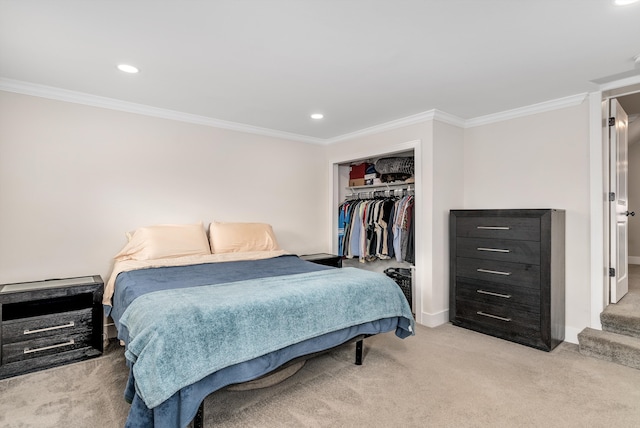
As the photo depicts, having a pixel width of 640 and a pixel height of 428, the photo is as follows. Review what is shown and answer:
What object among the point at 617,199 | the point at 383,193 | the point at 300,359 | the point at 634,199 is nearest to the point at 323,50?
the point at 300,359

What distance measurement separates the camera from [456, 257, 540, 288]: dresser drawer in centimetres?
303

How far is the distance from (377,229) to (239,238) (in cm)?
174

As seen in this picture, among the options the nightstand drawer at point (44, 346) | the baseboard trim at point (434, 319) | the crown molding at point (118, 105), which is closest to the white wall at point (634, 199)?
the baseboard trim at point (434, 319)

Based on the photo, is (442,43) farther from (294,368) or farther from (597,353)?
(597,353)

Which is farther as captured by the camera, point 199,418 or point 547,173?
point 547,173

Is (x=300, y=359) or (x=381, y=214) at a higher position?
(x=381, y=214)

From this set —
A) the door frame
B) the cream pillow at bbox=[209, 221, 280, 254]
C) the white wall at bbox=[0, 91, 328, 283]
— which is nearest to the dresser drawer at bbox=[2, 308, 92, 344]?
the white wall at bbox=[0, 91, 328, 283]

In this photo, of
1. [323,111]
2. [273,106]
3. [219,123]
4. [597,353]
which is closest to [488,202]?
[597,353]

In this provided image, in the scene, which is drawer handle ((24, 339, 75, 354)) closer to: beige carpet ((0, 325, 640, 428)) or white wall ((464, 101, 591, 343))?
beige carpet ((0, 325, 640, 428))

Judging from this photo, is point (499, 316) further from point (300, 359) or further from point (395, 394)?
point (300, 359)

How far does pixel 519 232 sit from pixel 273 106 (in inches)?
105

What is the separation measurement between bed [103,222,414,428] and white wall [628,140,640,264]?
541 cm

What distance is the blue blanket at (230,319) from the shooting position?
1529mm

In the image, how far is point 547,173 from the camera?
11.0 ft
